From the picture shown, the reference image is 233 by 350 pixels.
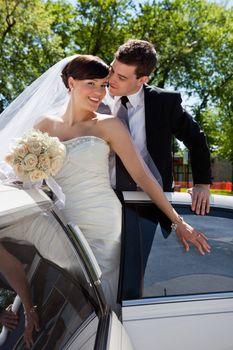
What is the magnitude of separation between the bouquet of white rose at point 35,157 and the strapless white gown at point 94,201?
284 millimetres

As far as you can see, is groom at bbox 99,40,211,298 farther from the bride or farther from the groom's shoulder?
the bride

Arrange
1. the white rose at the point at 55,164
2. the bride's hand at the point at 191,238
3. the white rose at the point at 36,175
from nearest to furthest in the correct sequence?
the white rose at the point at 36,175 < the white rose at the point at 55,164 < the bride's hand at the point at 191,238

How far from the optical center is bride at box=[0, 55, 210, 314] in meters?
2.54

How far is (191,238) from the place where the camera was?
2471mm

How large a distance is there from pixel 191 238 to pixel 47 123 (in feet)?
3.80

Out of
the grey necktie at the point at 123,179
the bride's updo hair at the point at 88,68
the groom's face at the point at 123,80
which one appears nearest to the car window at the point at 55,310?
the grey necktie at the point at 123,179

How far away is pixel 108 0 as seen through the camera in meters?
20.1

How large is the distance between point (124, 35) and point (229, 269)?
1998 cm

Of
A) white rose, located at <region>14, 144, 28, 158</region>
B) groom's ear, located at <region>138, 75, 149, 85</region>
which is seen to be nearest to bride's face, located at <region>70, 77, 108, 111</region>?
→ groom's ear, located at <region>138, 75, 149, 85</region>

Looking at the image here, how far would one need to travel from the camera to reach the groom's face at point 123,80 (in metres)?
3.02

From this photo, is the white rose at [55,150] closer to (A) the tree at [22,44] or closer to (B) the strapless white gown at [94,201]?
(B) the strapless white gown at [94,201]

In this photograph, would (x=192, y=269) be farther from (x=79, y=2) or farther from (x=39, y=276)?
(x=79, y=2)

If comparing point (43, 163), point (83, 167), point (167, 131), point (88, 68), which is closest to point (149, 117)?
point (167, 131)

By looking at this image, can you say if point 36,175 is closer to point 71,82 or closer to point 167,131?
point 71,82
